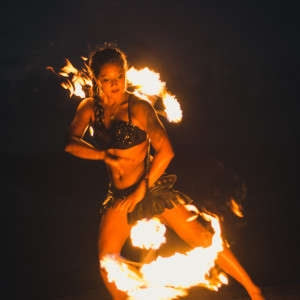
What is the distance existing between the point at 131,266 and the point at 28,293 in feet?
8.03

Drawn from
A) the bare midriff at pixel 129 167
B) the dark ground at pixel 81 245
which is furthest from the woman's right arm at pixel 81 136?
the dark ground at pixel 81 245

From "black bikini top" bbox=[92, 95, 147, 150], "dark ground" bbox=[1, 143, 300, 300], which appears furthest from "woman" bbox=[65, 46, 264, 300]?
"dark ground" bbox=[1, 143, 300, 300]

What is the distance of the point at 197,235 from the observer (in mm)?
3420

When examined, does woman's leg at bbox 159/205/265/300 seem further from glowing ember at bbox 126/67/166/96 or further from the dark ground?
glowing ember at bbox 126/67/166/96

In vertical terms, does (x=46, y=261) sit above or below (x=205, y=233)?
below

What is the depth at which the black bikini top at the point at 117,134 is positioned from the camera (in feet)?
10.7

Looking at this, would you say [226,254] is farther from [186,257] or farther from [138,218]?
[138,218]

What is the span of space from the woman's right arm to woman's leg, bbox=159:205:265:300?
2.70 feet

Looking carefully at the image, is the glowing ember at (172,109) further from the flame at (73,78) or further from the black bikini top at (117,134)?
the flame at (73,78)

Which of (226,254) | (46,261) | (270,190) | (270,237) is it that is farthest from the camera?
(270,190)

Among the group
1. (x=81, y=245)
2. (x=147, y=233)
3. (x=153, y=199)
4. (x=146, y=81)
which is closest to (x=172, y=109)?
(x=146, y=81)

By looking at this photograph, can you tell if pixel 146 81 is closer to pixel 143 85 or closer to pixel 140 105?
→ pixel 143 85

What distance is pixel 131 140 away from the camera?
3.27 metres

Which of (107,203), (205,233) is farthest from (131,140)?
(205,233)
